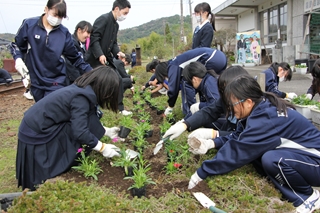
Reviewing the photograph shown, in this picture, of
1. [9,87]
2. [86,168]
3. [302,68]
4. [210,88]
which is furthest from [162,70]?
[302,68]

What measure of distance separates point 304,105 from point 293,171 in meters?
3.36

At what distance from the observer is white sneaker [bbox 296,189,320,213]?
2119mm

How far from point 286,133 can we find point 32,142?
215 centimetres

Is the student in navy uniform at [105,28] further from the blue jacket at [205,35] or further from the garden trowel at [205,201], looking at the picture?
the garden trowel at [205,201]

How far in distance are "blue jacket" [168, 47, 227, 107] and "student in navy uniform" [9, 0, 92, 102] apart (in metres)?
1.62

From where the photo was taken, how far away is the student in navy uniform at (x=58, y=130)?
8.07 ft

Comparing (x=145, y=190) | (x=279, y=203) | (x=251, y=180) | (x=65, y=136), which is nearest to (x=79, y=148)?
(x=65, y=136)

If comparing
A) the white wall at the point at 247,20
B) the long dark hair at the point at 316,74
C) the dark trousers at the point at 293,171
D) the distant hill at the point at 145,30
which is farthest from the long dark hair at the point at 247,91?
the distant hill at the point at 145,30

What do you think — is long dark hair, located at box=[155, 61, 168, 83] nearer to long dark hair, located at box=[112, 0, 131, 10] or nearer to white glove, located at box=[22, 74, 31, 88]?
long dark hair, located at box=[112, 0, 131, 10]

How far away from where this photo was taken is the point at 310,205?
2.15 metres

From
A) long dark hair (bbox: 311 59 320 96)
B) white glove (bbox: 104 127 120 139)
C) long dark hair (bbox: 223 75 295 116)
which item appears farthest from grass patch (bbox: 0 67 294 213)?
long dark hair (bbox: 311 59 320 96)

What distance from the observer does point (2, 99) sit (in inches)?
A: 344

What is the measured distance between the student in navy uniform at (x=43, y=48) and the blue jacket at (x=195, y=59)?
162 cm

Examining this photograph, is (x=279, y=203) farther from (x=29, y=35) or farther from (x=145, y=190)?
(x=29, y=35)
